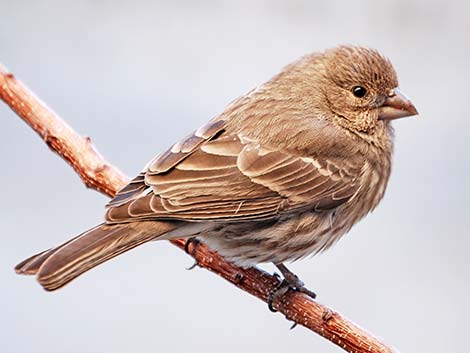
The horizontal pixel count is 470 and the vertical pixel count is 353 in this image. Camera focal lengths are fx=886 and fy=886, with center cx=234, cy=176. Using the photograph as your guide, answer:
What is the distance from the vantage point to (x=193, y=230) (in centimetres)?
346

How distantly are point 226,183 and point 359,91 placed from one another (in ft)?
2.65

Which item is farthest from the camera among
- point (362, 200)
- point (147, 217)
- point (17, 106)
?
point (362, 200)

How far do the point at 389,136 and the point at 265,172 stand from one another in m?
0.74

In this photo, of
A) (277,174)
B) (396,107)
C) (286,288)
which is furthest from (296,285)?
(396,107)

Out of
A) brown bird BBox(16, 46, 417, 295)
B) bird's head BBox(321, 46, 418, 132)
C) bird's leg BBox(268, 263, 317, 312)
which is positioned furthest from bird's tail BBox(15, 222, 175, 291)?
bird's head BBox(321, 46, 418, 132)

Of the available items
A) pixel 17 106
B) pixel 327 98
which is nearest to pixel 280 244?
pixel 327 98

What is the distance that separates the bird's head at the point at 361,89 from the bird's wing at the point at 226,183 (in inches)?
9.5

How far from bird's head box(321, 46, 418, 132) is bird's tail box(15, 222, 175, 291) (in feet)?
3.46

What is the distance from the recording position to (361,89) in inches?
153

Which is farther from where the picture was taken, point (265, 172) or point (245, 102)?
point (245, 102)

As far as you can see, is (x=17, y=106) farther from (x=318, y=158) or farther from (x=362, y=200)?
(x=362, y=200)

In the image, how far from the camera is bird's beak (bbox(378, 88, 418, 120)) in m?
3.79

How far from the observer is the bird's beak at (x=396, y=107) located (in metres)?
3.79

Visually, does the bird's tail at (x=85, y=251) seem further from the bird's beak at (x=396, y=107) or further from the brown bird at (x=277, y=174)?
the bird's beak at (x=396, y=107)
